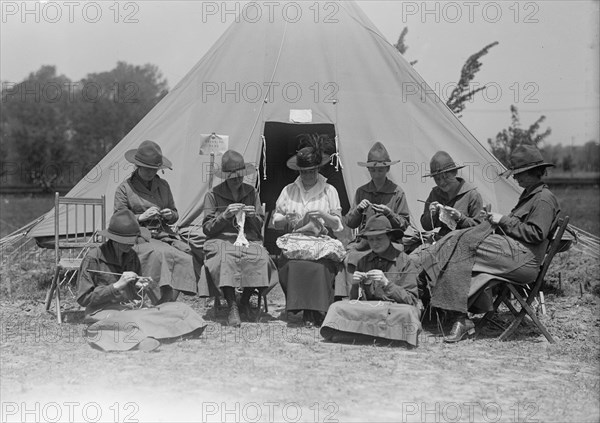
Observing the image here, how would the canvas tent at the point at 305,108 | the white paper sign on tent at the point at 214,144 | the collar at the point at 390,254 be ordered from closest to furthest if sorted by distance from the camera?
1. the collar at the point at 390,254
2. the white paper sign on tent at the point at 214,144
3. the canvas tent at the point at 305,108

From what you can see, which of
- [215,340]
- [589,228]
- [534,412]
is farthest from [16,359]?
[589,228]

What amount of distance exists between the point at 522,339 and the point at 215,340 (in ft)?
7.77

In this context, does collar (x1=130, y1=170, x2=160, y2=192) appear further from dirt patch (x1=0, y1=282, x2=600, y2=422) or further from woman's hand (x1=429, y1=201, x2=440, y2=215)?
woman's hand (x1=429, y1=201, x2=440, y2=215)

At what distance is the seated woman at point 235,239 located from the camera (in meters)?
6.00

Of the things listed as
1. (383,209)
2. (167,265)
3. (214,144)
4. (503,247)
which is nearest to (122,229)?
(167,265)

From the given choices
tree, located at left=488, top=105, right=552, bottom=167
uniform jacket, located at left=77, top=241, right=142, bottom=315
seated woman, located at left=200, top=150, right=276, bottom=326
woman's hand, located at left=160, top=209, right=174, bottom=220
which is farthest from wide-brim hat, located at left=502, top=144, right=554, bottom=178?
tree, located at left=488, top=105, right=552, bottom=167

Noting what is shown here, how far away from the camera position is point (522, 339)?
→ 5648mm

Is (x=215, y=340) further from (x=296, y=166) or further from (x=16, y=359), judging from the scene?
(x=296, y=166)

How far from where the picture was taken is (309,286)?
19.5ft

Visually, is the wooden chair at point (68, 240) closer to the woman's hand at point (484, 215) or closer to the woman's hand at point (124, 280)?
the woman's hand at point (124, 280)

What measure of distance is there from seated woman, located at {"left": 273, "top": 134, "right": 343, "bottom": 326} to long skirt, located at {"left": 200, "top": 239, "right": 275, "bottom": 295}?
220mm

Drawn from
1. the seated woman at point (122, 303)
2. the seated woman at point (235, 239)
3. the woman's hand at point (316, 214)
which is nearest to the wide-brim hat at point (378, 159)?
the woman's hand at point (316, 214)

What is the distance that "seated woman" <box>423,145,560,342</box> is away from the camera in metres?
5.47

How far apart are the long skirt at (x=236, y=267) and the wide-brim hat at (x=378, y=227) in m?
0.97
